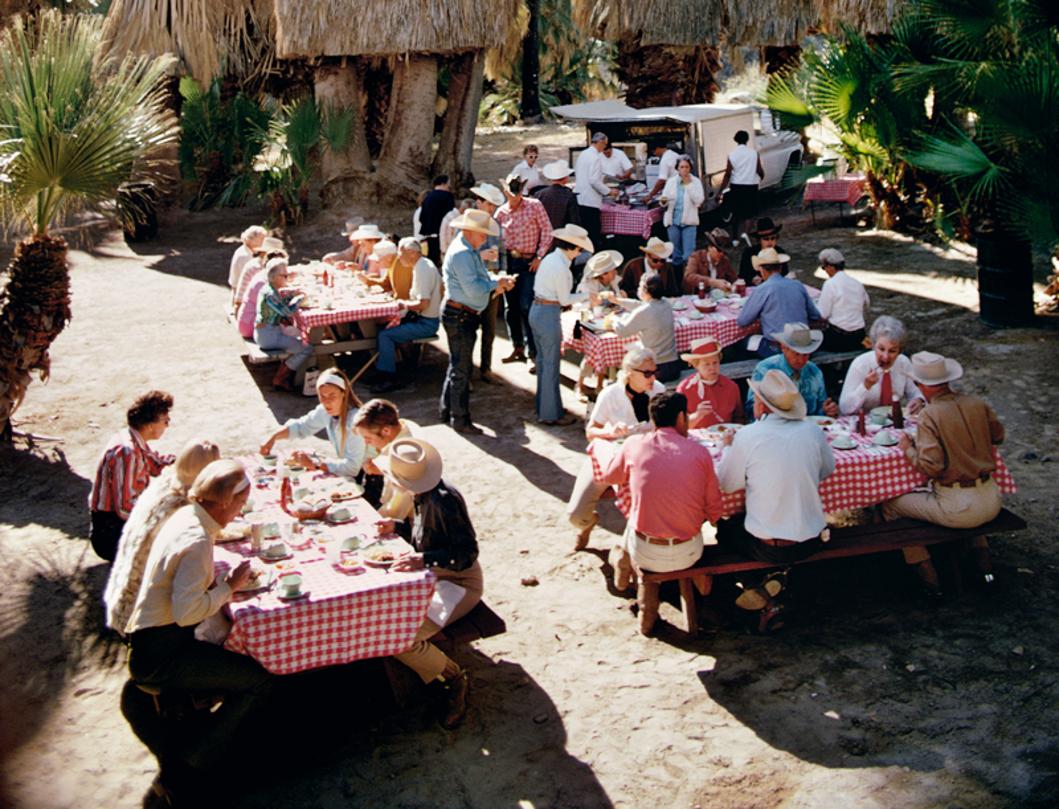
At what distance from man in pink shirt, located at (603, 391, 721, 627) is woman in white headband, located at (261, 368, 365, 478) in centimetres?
174

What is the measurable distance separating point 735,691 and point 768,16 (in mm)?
14416

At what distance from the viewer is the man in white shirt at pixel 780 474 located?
6578mm

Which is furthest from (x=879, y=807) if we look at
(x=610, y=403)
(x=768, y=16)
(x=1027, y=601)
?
(x=768, y=16)

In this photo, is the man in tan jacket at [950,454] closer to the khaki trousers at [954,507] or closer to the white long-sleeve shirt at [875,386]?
the khaki trousers at [954,507]

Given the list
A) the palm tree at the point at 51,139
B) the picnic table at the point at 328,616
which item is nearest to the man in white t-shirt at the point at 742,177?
the palm tree at the point at 51,139

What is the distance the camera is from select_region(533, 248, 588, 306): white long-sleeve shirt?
10031 millimetres

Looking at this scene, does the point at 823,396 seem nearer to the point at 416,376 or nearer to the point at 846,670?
the point at 846,670

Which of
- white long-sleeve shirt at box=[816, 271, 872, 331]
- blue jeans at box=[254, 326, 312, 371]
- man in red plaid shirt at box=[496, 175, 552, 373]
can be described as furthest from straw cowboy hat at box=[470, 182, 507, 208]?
white long-sleeve shirt at box=[816, 271, 872, 331]

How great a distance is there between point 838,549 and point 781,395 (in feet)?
3.31

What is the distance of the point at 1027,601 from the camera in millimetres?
7102

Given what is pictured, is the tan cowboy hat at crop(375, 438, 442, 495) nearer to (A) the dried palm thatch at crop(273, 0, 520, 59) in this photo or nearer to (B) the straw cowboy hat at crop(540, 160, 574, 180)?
(B) the straw cowboy hat at crop(540, 160, 574, 180)

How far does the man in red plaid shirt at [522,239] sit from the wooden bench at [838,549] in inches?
207

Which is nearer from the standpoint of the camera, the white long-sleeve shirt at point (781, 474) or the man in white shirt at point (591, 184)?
the white long-sleeve shirt at point (781, 474)

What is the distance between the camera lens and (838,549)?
272 inches
